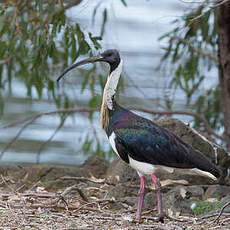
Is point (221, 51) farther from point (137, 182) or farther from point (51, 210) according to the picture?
point (51, 210)

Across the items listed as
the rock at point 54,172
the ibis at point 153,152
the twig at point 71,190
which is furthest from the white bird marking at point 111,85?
the rock at point 54,172

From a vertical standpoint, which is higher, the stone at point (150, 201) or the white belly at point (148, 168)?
the white belly at point (148, 168)

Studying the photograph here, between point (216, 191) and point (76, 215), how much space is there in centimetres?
144

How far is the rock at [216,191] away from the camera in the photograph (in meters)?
6.39

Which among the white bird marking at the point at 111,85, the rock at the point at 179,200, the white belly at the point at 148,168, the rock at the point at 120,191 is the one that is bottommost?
the rock at the point at 120,191

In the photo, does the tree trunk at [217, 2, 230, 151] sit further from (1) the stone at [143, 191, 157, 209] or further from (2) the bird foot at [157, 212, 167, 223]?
(2) the bird foot at [157, 212, 167, 223]

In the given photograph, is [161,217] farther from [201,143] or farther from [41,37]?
[41,37]

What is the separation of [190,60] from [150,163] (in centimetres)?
341

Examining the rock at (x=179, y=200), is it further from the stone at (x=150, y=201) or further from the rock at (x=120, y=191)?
the rock at (x=120, y=191)

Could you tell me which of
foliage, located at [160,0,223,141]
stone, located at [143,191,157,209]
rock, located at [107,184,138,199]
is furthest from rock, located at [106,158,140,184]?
foliage, located at [160,0,223,141]

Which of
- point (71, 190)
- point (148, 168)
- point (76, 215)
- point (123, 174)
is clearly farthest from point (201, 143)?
point (76, 215)

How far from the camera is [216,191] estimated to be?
21.1 feet

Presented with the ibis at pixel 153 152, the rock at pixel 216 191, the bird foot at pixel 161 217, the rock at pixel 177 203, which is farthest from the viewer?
the rock at pixel 216 191

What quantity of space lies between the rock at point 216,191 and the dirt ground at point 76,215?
65 cm
